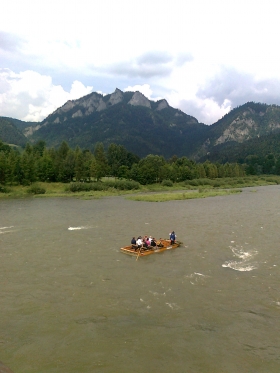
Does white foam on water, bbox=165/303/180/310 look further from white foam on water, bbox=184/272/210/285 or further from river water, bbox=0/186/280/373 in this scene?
white foam on water, bbox=184/272/210/285

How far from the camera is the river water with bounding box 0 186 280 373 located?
13734 mm

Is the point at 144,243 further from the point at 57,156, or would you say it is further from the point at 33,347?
the point at 57,156

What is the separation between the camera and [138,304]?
18.7m

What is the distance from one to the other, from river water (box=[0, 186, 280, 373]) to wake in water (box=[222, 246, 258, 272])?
80mm

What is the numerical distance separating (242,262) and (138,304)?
11692mm

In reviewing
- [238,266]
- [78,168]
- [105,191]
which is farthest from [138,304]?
[78,168]

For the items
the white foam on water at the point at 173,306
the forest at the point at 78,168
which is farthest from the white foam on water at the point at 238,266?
the forest at the point at 78,168

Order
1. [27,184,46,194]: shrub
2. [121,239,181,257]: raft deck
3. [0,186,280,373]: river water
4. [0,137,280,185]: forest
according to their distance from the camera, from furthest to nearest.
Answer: [0,137,280,185]: forest < [27,184,46,194]: shrub < [121,239,181,257]: raft deck < [0,186,280,373]: river water

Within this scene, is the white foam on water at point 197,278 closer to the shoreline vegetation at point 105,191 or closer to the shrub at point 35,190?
the shoreline vegetation at point 105,191

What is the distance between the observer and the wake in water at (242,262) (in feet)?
82.0

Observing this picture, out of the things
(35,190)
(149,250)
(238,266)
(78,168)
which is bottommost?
(238,266)

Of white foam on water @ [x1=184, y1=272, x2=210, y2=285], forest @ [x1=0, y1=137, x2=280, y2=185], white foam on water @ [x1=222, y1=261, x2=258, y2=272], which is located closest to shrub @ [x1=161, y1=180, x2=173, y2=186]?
forest @ [x1=0, y1=137, x2=280, y2=185]

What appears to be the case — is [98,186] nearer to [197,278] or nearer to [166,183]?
[166,183]

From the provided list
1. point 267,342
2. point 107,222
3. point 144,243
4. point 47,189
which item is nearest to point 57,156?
point 47,189
